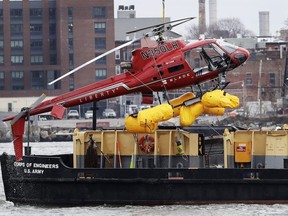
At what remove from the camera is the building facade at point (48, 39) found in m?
142

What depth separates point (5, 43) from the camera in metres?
144

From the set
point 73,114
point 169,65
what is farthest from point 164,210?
point 73,114

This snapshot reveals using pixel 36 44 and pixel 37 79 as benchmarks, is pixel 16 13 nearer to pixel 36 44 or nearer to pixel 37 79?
pixel 36 44

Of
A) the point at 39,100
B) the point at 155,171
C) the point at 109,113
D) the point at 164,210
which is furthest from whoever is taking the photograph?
the point at 109,113

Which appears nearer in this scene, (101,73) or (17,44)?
(101,73)

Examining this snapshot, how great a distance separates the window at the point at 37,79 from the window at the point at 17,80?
109 centimetres

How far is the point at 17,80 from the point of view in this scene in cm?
14338

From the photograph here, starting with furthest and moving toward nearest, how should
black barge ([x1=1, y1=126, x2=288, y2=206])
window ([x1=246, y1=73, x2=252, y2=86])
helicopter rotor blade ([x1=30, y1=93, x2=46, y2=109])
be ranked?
window ([x1=246, y1=73, x2=252, y2=86])
helicopter rotor blade ([x1=30, y1=93, x2=46, y2=109])
black barge ([x1=1, y1=126, x2=288, y2=206])

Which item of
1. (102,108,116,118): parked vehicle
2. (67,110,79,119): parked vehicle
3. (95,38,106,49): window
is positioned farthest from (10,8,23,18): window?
(102,108,116,118): parked vehicle

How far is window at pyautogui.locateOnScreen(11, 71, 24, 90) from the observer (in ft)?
468

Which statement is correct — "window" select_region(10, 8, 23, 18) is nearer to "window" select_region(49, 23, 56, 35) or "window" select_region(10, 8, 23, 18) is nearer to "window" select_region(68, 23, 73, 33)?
"window" select_region(49, 23, 56, 35)

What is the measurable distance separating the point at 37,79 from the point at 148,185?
10185cm

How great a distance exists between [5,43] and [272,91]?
28348 millimetres

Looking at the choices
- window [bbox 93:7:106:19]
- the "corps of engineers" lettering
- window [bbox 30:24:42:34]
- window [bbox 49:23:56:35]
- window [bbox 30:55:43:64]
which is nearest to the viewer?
the "corps of engineers" lettering
